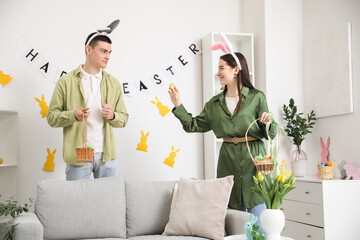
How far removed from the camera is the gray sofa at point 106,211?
3.12 m

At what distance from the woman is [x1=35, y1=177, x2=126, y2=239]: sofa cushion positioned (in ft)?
2.39

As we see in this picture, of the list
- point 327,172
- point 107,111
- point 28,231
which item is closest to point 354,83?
point 327,172

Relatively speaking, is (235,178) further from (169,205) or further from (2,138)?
(2,138)

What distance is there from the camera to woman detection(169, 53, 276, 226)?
327 centimetres

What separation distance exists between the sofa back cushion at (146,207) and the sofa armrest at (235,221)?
430 millimetres

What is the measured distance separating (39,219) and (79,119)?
78 centimetres

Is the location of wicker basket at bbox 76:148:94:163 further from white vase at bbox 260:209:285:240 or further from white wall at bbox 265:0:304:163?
white wall at bbox 265:0:304:163

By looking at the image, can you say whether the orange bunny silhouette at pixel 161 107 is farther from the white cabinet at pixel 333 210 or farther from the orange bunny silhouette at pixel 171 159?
the white cabinet at pixel 333 210

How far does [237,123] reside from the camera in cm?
330

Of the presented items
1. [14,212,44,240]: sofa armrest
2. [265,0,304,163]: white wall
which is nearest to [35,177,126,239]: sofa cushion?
[14,212,44,240]: sofa armrest

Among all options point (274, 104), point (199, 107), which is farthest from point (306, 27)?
point (199, 107)

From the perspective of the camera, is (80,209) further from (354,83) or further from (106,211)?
(354,83)

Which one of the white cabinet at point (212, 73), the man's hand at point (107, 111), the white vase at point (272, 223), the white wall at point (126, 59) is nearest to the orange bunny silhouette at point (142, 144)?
the white wall at point (126, 59)

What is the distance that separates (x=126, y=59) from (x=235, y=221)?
7.07ft
